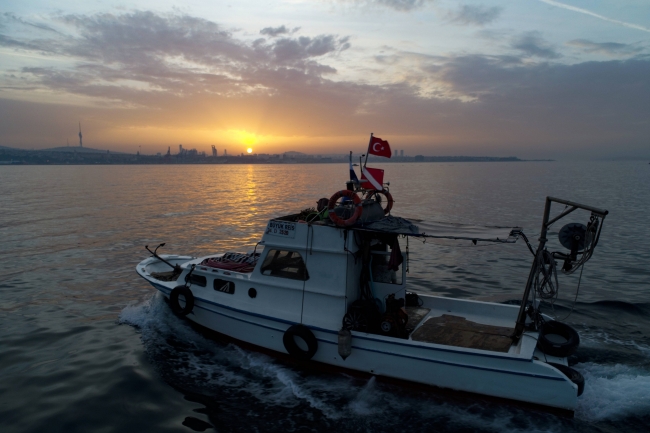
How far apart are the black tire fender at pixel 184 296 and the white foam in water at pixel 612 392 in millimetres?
8659

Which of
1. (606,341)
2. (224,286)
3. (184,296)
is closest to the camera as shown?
(224,286)

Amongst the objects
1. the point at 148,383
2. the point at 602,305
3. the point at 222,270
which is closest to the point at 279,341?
the point at 222,270

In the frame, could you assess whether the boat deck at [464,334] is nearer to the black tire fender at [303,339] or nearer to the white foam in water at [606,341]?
the black tire fender at [303,339]

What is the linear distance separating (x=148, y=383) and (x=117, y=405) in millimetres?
798

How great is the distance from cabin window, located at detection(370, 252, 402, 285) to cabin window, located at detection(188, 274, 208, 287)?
4.30 metres

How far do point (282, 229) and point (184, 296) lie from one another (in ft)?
11.1

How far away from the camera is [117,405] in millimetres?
8664

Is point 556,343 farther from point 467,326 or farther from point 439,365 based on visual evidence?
point 439,365

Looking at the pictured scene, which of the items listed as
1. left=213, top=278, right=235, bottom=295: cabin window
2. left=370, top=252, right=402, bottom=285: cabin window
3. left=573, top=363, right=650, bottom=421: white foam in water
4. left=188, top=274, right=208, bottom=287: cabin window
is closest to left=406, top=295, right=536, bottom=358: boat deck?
left=370, top=252, right=402, bottom=285: cabin window

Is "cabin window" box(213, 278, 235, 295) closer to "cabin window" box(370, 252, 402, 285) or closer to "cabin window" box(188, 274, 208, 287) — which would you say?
"cabin window" box(188, 274, 208, 287)

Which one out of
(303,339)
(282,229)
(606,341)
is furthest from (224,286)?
(606,341)

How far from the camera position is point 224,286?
1063 centimetres

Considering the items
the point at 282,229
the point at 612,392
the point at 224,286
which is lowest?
the point at 612,392

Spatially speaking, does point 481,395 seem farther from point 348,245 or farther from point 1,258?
point 1,258
